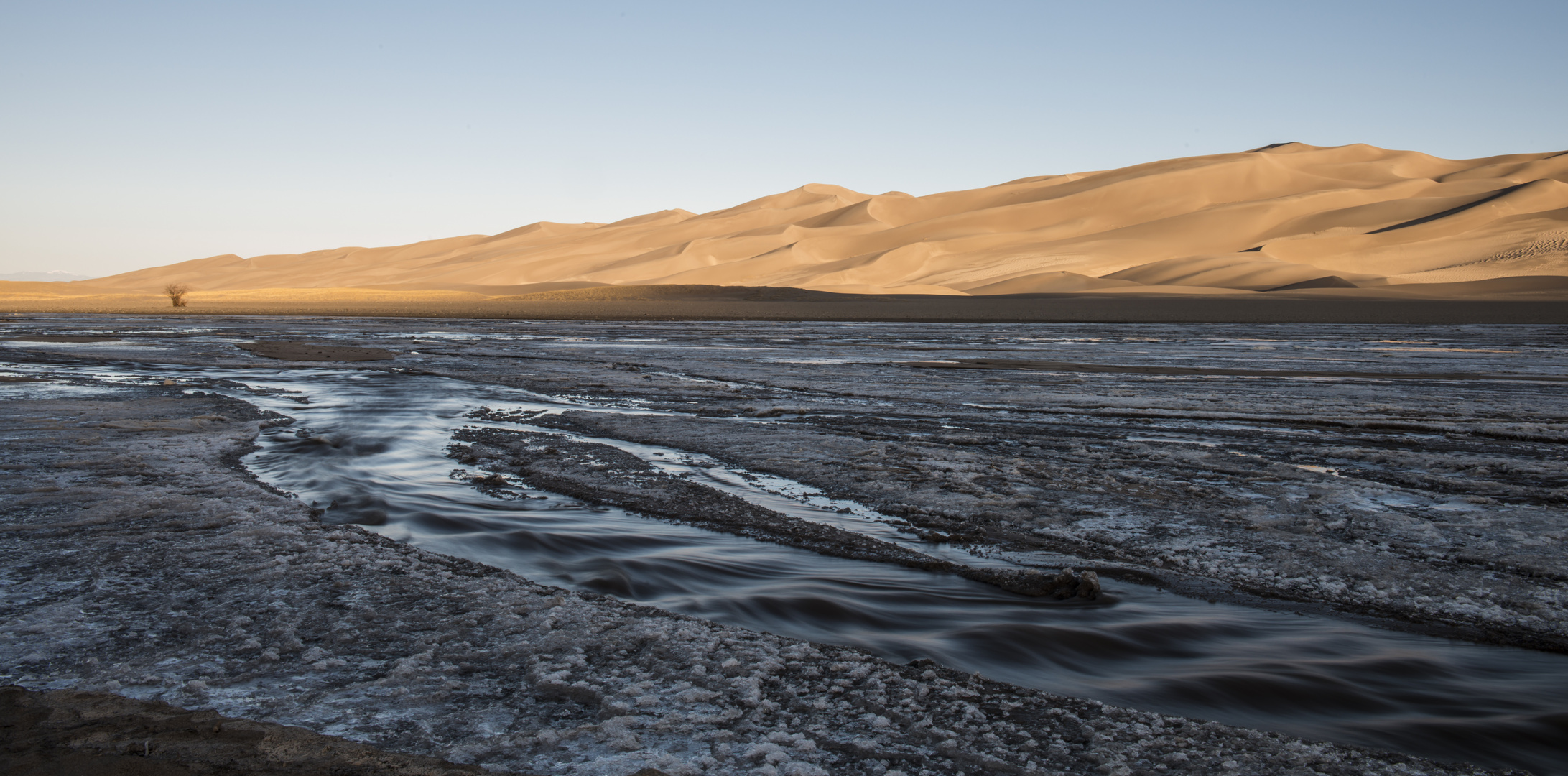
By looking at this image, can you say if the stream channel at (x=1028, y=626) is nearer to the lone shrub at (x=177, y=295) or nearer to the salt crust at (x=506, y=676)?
the salt crust at (x=506, y=676)

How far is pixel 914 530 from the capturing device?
4.98 metres

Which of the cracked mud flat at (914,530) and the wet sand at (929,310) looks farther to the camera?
the wet sand at (929,310)

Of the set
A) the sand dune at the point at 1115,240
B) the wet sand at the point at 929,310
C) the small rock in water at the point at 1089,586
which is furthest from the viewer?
the sand dune at the point at 1115,240

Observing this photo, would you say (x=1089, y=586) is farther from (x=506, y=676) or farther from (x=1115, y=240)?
(x=1115, y=240)

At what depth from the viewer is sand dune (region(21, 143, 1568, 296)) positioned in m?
75.1

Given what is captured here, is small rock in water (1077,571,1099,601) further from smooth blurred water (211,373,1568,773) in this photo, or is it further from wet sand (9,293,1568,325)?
wet sand (9,293,1568,325)

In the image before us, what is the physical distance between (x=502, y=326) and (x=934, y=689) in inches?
1120

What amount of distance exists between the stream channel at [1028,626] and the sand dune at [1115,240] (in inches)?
2377

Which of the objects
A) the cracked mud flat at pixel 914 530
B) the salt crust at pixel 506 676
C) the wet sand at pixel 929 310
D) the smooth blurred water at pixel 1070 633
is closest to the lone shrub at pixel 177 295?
the wet sand at pixel 929 310

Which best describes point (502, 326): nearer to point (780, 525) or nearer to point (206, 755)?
point (780, 525)

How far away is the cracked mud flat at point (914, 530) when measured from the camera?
8.66 feet

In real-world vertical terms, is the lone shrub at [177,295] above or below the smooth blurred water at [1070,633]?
above

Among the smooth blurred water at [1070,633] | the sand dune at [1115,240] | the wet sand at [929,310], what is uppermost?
the sand dune at [1115,240]

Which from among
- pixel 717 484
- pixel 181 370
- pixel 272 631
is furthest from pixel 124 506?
pixel 181 370
